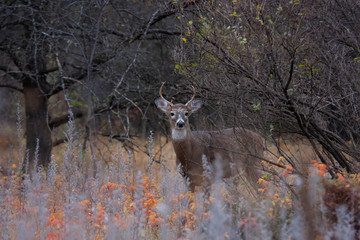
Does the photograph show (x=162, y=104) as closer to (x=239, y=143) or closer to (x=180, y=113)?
(x=180, y=113)

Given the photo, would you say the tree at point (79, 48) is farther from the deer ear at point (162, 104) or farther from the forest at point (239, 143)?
the deer ear at point (162, 104)

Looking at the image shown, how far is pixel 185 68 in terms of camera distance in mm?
7195

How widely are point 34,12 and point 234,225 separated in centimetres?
695

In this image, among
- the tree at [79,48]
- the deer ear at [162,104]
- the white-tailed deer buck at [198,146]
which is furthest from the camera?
the tree at [79,48]

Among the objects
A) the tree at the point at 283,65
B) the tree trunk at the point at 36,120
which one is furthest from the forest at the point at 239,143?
the tree trunk at the point at 36,120

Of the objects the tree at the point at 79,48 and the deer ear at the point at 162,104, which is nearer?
the deer ear at the point at 162,104

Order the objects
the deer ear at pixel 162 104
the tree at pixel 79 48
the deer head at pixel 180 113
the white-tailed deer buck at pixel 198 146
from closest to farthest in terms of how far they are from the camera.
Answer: the white-tailed deer buck at pixel 198 146 → the deer head at pixel 180 113 → the deer ear at pixel 162 104 → the tree at pixel 79 48

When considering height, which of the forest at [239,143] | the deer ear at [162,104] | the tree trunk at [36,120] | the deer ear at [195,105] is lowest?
the forest at [239,143]

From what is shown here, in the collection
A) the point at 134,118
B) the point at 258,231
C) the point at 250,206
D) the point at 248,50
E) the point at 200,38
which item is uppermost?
the point at 134,118

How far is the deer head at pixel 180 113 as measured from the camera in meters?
9.05

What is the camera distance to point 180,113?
30.6ft

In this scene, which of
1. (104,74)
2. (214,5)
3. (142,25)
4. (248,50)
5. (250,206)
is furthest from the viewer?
(104,74)

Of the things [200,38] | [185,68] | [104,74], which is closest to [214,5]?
[200,38]

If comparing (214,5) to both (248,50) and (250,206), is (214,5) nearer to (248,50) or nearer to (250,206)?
(248,50)
